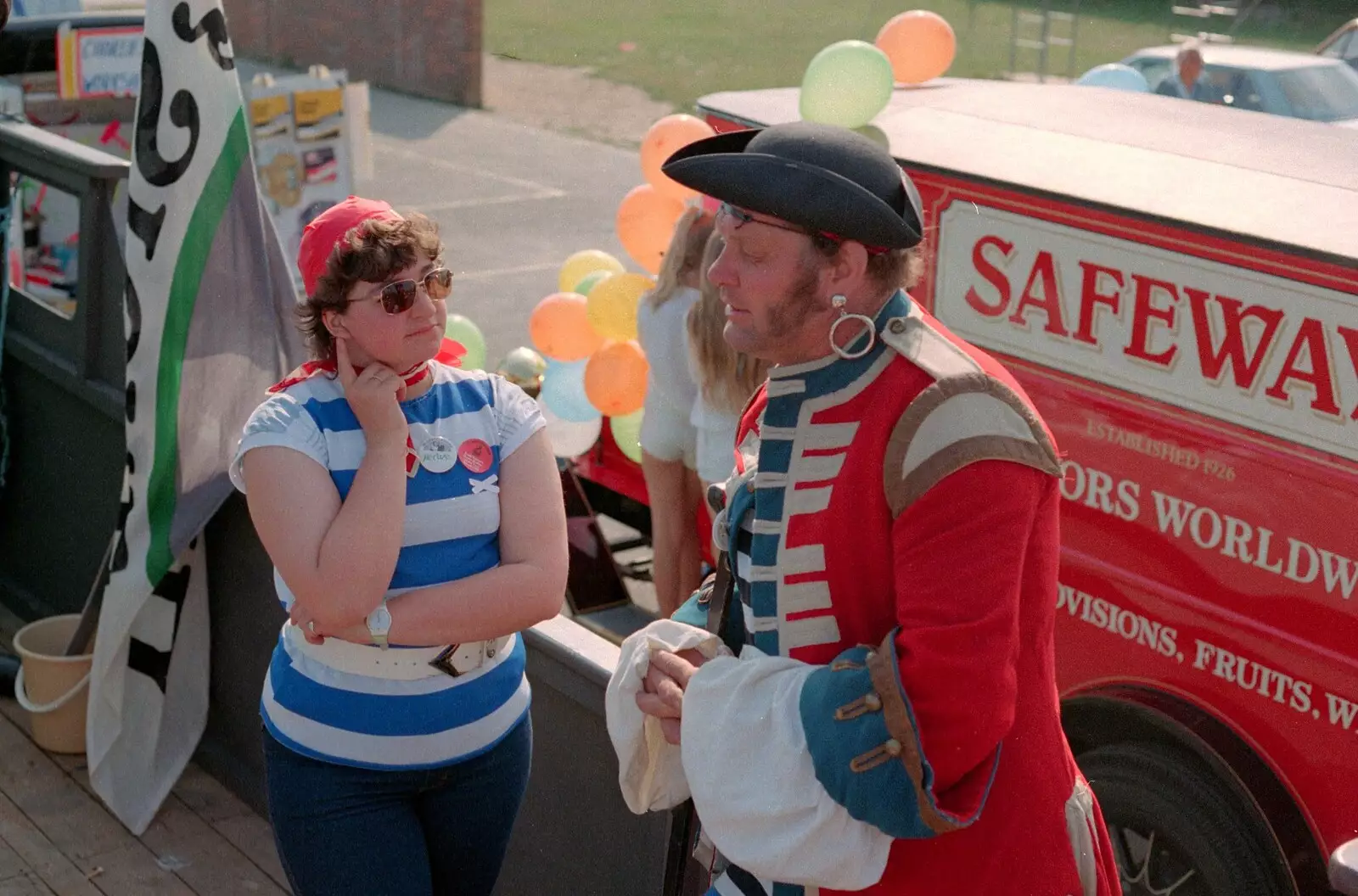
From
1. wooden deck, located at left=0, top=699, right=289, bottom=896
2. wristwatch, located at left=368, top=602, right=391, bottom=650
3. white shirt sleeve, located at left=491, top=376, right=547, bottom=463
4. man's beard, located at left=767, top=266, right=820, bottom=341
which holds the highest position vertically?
man's beard, located at left=767, top=266, right=820, bottom=341

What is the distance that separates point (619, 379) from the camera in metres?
5.98

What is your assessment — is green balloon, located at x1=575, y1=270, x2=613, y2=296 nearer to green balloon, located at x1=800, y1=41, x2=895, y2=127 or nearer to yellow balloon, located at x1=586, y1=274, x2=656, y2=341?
yellow balloon, located at x1=586, y1=274, x2=656, y2=341

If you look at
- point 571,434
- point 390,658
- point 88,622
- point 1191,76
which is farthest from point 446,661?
point 1191,76

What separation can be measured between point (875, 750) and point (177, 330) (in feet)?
9.59

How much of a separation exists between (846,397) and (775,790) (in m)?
0.48

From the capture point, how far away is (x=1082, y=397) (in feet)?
12.6

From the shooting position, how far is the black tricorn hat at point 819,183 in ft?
6.07

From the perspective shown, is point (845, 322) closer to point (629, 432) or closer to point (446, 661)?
point (446, 661)

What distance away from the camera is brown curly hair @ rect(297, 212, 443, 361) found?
2479 millimetres

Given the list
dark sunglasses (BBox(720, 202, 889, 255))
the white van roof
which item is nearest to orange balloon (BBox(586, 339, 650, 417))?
the white van roof

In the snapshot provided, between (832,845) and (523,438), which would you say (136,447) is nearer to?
(523,438)

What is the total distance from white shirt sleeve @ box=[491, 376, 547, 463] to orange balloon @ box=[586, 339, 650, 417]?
324 centimetres

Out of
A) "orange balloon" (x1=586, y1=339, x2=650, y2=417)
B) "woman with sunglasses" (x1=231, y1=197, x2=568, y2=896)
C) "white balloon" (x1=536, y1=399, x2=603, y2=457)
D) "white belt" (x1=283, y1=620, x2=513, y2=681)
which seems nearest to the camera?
"woman with sunglasses" (x1=231, y1=197, x2=568, y2=896)

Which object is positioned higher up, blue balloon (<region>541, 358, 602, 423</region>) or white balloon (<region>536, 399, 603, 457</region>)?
blue balloon (<region>541, 358, 602, 423</region>)
